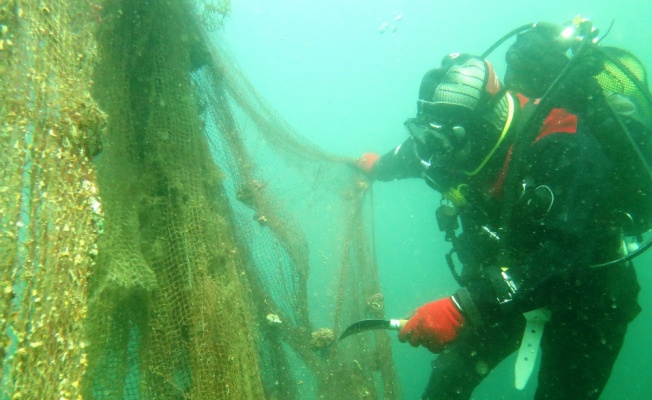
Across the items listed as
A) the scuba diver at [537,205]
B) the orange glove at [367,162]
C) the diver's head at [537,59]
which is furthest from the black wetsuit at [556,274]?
the orange glove at [367,162]

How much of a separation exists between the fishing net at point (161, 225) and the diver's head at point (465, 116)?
1.56 meters

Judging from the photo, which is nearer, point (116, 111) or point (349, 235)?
point (116, 111)

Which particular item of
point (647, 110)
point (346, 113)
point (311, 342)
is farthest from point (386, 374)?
Result: point (346, 113)

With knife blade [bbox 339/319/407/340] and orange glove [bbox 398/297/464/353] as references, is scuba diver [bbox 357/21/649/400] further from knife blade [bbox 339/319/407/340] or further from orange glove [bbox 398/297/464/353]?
knife blade [bbox 339/319/407/340]

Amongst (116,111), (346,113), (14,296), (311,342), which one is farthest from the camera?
(346,113)

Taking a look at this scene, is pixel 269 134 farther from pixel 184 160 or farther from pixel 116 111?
pixel 116 111

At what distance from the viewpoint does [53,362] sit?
1.10m

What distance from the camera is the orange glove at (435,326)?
2.82 m

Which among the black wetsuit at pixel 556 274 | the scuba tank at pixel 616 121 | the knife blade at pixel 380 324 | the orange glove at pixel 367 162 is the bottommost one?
the knife blade at pixel 380 324

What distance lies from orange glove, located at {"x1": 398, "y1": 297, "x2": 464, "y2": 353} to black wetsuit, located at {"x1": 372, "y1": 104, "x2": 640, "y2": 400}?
0.12 metres

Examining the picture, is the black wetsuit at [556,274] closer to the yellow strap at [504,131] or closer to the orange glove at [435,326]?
the orange glove at [435,326]

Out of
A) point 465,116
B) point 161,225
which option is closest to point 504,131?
point 465,116

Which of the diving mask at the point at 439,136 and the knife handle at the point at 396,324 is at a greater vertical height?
the diving mask at the point at 439,136

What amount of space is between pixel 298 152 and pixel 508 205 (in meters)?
2.49
